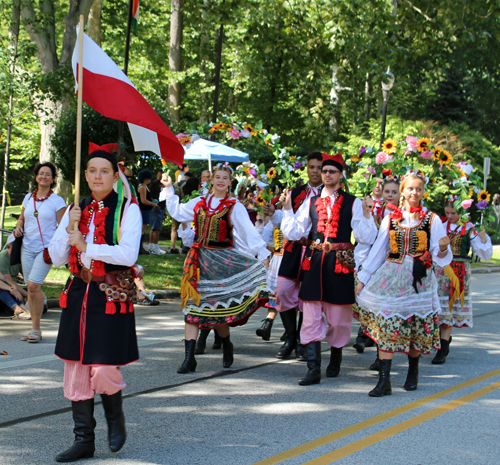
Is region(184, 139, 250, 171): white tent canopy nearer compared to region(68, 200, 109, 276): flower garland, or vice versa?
region(68, 200, 109, 276): flower garland

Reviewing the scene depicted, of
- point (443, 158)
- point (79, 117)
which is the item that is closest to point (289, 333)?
point (443, 158)

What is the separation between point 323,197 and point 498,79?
138 feet

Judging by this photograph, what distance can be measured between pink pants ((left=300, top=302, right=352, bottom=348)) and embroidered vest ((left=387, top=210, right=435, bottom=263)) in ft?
2.48

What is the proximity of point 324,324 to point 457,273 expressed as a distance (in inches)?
95.9

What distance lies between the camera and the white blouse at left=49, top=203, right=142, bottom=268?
13.1ft

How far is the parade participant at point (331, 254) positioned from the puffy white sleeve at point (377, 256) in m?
0.08

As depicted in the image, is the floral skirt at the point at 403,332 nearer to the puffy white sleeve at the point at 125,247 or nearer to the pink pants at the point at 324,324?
the pink pants at the point at 324,324

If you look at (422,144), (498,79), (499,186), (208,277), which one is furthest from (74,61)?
(498,79)

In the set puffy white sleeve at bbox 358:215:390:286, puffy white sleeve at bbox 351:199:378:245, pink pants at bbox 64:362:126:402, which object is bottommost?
pink pants at bbox 64:362:126:402

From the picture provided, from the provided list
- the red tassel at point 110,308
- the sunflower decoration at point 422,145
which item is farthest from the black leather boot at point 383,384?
the sunflower decoration at point 422,145

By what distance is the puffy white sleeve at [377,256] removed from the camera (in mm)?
6133

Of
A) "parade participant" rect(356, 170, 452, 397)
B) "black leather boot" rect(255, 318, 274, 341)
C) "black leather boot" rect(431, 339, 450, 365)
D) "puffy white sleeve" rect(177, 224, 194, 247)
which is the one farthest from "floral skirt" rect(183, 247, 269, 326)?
"black leather boot" rect(431, 339, 450, 365)

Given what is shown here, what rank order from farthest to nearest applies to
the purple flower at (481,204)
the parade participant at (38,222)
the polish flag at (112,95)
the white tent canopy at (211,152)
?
the white tent canopy at (211,152) < the purple flower at (481,204) < the parade participant at (38,222) < the polish flag at (112,95)

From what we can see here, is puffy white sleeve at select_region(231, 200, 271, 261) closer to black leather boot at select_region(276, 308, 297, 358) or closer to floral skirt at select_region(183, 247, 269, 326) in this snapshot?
floral skirt at select_region(183, 247, 269, 326)
